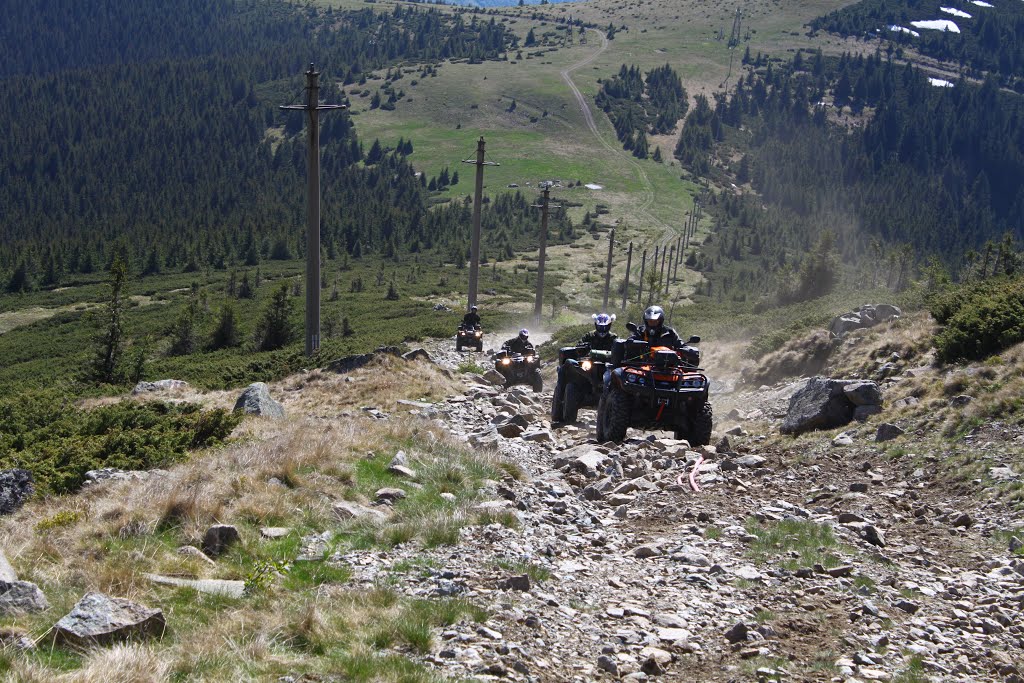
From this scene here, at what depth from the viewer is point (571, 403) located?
17469mm

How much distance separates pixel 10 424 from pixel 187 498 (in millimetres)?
9480

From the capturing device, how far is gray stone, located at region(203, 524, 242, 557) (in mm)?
7496

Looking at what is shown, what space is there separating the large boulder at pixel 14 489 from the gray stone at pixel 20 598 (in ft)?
11.3

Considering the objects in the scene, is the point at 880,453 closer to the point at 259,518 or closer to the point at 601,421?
the point at 601,421

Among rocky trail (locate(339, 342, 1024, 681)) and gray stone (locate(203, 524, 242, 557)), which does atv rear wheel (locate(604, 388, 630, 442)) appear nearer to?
rocky trail (locate(339, 342, 1024, 681))

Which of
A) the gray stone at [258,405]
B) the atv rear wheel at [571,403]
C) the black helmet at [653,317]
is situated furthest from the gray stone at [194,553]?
the atv rear wheel at [571,403]

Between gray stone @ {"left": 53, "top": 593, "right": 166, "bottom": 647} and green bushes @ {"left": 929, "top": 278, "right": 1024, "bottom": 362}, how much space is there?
45.4ft

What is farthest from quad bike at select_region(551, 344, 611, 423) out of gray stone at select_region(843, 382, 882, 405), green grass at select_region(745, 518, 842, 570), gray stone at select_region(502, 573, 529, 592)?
gray stone at select_region(502, 573, 529, 592)

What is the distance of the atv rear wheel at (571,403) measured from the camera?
17.4m

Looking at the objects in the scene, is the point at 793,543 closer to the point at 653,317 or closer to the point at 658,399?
the point at 658,399

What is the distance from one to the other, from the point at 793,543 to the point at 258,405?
9378 mm

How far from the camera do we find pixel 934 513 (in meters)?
9.84

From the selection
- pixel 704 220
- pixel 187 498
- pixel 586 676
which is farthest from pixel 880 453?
pixel 704 220

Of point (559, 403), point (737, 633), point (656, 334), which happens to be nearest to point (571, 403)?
point (559, 403)
